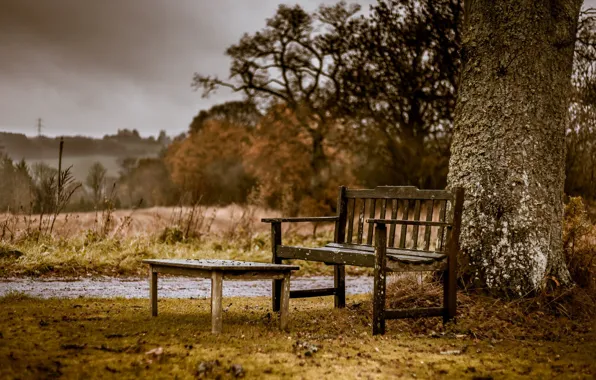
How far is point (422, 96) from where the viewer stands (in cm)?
1841

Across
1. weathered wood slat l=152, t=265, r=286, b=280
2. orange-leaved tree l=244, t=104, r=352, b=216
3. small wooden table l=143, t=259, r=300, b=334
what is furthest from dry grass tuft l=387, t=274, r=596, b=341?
orange-leaved tree l=244, t=104, r=352, b=216

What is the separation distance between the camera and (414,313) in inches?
207

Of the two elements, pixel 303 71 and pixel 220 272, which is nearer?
pixel 220 272

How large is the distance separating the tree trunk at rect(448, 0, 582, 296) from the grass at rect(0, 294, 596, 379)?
83 centimetres

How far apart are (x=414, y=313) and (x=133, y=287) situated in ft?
14.0

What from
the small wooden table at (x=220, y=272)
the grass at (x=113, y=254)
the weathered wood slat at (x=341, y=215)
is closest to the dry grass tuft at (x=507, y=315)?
the weathered wood slat at (x=341, y=215)

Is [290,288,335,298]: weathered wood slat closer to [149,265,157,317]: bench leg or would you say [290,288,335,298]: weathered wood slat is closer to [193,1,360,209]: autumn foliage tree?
[149,265,157,317]: bench leg

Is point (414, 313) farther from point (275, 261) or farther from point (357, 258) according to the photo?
point (275, 261)

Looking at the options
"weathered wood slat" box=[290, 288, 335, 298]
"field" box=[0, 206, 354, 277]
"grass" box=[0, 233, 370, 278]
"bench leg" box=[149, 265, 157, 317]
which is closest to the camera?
"bench leg" box=[149, 265, 157, 317]

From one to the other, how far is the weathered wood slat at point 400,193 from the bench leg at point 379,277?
84cm

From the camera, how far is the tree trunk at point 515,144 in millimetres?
5883

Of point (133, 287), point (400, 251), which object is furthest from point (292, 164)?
point (400, 251)

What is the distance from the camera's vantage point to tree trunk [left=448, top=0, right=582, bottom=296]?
19.3ft

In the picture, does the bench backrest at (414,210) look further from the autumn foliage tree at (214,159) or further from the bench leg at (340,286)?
the autumn foliage tree at (214,159)
